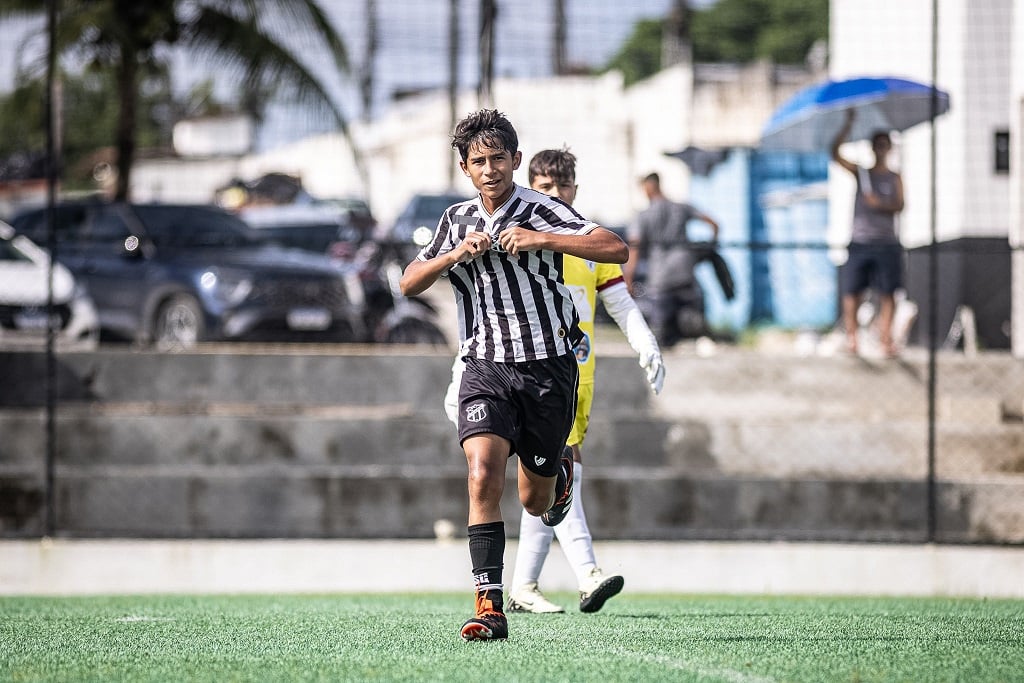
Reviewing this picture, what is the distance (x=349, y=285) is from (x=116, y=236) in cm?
215

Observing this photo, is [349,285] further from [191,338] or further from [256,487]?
[256,487]

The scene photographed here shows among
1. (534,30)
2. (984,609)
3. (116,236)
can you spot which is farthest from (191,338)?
(984,609)

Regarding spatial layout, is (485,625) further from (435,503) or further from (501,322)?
(435,503)

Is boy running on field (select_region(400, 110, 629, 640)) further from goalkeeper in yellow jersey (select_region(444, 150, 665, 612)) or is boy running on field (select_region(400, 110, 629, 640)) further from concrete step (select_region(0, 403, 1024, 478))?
concrete step (select_region(0, 403, 1024, 478))

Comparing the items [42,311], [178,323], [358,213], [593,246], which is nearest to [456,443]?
[358,213]

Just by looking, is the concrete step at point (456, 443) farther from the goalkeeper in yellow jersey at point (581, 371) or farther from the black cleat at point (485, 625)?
the black cleat at point (485, 625)

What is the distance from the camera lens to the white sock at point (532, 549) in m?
7.02

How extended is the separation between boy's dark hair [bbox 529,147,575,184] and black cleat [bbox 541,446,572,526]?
1.36 meters

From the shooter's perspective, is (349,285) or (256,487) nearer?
(256,487)

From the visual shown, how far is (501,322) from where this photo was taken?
5648mm

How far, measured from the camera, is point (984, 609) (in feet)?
25.3

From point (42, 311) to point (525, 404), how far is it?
897cm

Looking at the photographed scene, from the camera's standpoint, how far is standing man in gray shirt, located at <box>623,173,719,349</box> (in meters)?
13.0

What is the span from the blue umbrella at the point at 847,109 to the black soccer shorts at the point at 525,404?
24.6 feet
